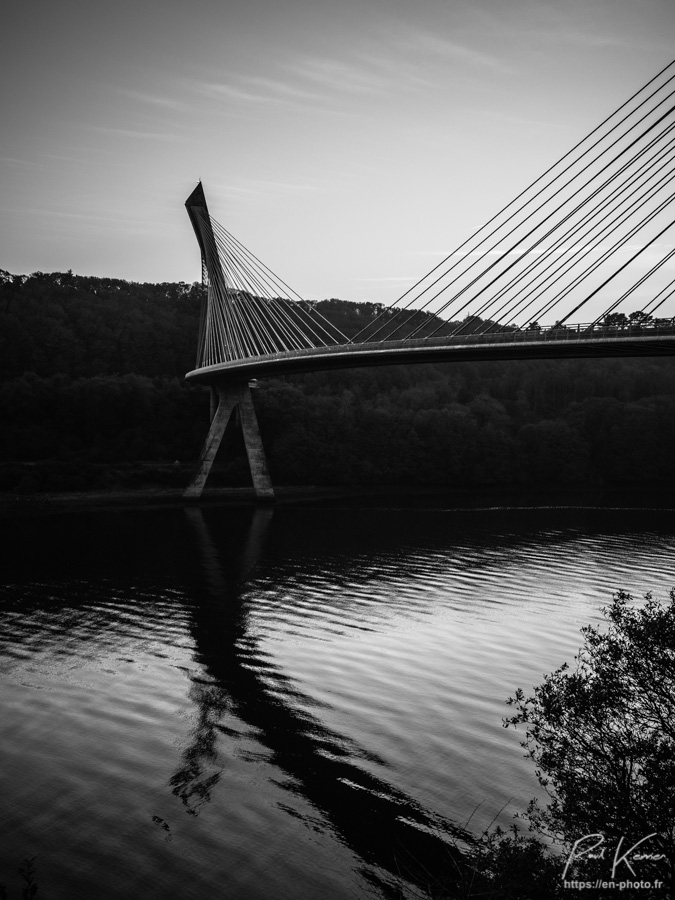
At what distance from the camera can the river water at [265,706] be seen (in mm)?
10422

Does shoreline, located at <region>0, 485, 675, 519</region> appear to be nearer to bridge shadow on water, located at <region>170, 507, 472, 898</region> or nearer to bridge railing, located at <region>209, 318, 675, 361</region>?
bridge railing, located at <region>209, 318, 675, 361</region>

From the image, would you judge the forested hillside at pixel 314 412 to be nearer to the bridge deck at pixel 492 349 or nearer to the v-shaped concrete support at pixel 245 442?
the v-shaped concrete support at pixel 245 442

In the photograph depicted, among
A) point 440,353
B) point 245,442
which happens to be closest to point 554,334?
point 440,353

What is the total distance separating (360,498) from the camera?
6450 cm

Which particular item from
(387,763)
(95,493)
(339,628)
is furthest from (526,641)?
(95,493)

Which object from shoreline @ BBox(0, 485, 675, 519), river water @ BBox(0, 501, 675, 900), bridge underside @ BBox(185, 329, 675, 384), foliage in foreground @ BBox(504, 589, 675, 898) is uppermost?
bridge underside @ BBox(185, 329, 675, 384)

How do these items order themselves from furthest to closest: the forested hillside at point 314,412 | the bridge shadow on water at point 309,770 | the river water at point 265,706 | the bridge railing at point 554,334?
the forested hillside at point 314,412 → the bridge railing at point 554,334 → the river water at point 265,706 → the bridge shadow on water at point 309,770

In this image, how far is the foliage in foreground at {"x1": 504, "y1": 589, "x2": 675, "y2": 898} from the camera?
7.46 m

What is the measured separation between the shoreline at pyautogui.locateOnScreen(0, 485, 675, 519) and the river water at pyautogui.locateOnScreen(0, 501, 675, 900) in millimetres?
18245

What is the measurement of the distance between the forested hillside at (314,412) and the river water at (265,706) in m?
31.3

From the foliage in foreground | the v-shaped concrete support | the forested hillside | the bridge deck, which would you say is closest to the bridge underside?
the bridge deck

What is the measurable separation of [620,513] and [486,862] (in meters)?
50.0

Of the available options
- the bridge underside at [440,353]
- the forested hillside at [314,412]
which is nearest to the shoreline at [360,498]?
the forested hillside at [314,412]

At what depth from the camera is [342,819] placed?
37.2 ft
